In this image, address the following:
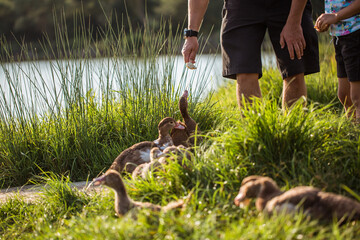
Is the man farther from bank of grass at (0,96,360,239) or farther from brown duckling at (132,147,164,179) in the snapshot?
brown duckling at (132,147,164,179)

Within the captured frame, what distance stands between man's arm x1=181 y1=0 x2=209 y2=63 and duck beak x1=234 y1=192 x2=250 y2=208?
80.9 inches

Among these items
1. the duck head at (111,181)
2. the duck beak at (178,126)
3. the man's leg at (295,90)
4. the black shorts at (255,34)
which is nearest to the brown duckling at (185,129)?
the duck beak at (178,126)

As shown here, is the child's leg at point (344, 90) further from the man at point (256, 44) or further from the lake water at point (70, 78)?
the lake water at point (70, 78)

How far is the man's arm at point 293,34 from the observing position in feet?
13.1

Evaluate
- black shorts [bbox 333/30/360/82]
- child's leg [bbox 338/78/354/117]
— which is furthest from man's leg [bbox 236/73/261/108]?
child's leg [bbox 338/78/354/117]

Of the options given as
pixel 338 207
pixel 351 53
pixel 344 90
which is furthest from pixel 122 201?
pixel 344 90

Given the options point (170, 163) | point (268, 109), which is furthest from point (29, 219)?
point (268, 109)

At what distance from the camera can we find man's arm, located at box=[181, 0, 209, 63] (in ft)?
14.5

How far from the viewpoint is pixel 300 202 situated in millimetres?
2465

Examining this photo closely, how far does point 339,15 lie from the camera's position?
411 centimetres

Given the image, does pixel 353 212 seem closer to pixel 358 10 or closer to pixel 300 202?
pixel 300 202

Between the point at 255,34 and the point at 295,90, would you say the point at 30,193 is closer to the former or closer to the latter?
the point at 255,34

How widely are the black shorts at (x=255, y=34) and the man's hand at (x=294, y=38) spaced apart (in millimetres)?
198

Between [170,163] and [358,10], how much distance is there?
2.33 metres
